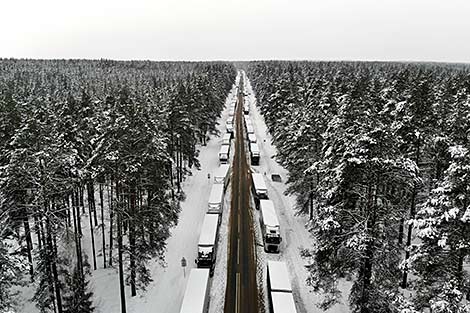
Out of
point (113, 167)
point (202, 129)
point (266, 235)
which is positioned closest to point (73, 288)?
point (113, 167)

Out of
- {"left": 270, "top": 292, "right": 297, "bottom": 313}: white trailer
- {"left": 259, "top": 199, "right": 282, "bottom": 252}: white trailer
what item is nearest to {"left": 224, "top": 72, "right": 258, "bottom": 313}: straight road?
{"left": 259, "top": 199, "right": 282, "bottom": 252}: white trailer

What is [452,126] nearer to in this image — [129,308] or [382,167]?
[382,167]

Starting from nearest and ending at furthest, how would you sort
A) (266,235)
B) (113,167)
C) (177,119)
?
(113,167) < (266,235) < (177,119)

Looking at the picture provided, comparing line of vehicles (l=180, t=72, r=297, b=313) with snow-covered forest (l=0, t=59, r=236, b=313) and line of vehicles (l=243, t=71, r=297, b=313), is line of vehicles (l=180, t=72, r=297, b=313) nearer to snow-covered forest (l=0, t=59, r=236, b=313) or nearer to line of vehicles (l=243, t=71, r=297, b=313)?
line of vehicles (l=243, t=71, r=297, b=313)

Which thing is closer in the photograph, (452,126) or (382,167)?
(382,167)

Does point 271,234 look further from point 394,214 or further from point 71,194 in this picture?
point 71,194
